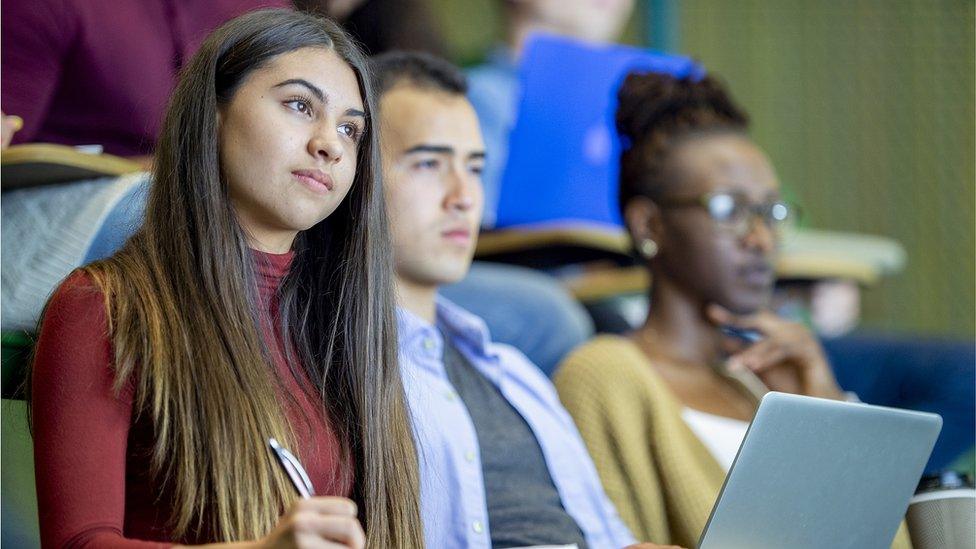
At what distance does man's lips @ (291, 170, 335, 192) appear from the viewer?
3.18 feet

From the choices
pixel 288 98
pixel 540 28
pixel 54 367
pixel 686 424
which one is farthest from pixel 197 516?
pixel 540 28

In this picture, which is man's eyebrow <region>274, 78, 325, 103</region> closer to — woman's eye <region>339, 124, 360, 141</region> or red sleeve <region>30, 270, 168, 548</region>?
woman's eye <region>339, 124, 360, 141</region>

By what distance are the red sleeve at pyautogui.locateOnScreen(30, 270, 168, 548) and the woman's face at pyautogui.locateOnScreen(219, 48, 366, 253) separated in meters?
0.15

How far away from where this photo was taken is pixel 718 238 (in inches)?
66.7

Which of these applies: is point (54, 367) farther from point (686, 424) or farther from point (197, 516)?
point (686, 424)

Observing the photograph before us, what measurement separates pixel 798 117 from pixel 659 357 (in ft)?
5.77

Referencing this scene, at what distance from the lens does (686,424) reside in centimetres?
152

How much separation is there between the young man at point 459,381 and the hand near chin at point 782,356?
361 millimetres

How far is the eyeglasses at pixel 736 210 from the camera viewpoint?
1.69 m

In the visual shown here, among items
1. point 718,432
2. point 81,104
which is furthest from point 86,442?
point 718,432

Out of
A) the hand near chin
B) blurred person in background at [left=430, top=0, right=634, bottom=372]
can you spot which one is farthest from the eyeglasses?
blurred person in background at [left=430, top=0, right=634, bottom=372]

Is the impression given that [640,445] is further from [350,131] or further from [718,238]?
[350,131]

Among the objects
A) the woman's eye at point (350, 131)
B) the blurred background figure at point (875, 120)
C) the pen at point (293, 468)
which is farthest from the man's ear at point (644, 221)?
the blurred background figure at point (875, 120)

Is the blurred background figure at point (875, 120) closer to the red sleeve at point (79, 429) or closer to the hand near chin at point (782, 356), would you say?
the hand near chin at point (782, 356)
